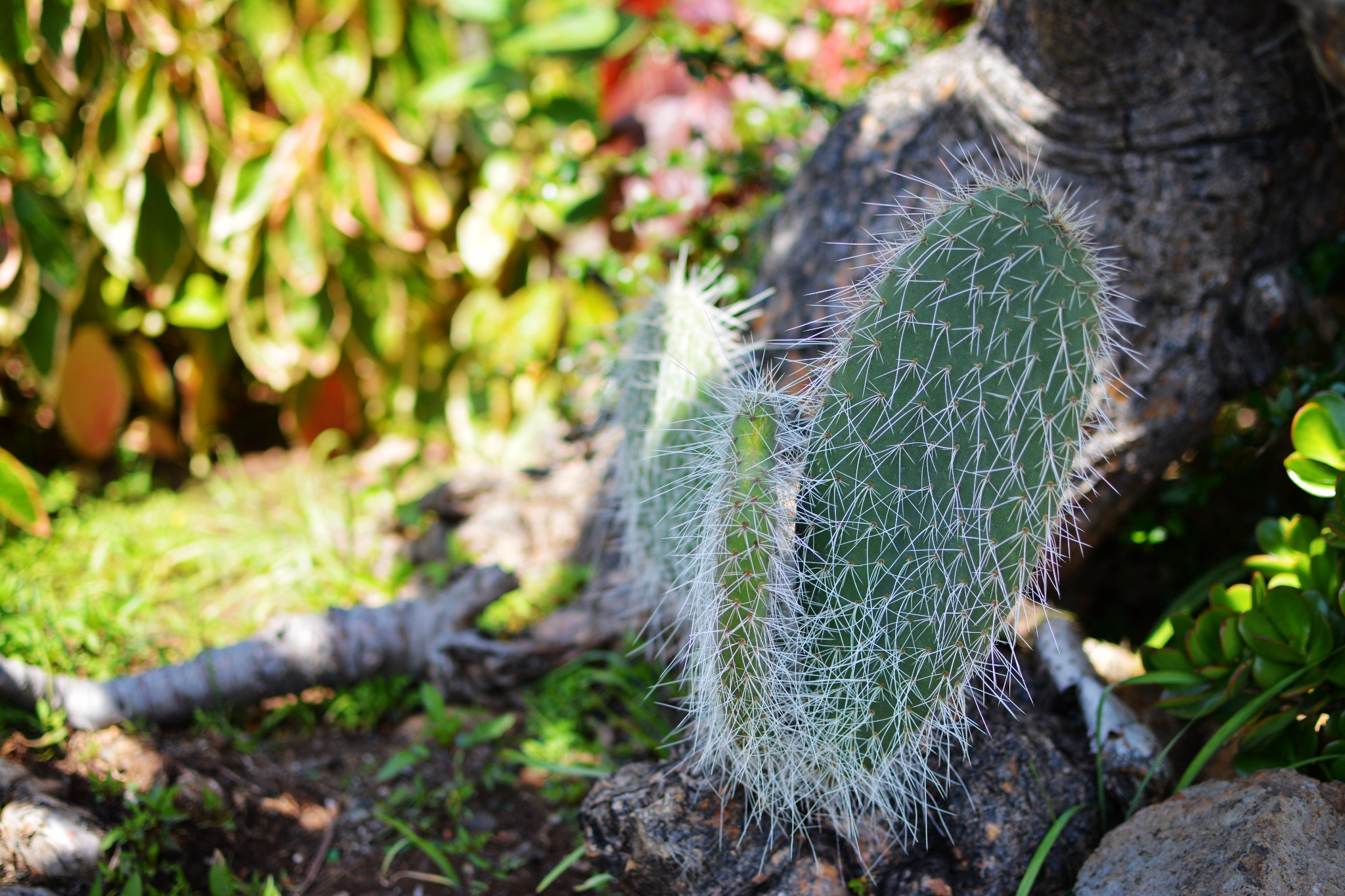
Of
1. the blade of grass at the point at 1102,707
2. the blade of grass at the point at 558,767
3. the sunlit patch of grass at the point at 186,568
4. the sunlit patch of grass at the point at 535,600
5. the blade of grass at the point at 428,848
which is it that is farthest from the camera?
the sunlit patch of grass at the point at 535,600

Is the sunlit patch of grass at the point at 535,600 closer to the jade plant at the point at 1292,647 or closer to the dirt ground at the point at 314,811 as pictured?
the dirt ground at the point at 314,811

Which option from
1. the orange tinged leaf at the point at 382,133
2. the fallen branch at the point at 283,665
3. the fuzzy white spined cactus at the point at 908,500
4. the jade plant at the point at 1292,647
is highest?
the orange tinged leaf at the point at 382,133

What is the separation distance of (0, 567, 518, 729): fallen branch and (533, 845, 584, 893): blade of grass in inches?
26.7

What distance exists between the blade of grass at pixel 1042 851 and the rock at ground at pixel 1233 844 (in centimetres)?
6

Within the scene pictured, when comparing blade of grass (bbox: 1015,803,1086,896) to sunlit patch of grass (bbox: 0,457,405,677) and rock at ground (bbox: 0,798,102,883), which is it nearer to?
rock at ground (bbox: 0,798,102,883)

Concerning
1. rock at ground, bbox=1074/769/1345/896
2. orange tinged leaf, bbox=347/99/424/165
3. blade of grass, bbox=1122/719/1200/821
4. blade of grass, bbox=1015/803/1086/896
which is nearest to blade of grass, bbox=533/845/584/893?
blade of grass, bbox=1015/803/1086/896

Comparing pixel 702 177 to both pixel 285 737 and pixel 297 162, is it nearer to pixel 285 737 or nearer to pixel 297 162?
pixel 297 162

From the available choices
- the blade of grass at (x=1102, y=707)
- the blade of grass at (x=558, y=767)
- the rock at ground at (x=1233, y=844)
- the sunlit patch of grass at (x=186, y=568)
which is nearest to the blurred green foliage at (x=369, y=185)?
the sunlit patch of grass at (x=186, y=568)

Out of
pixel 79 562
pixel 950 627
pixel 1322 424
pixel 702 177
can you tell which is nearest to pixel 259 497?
pixel 79 562

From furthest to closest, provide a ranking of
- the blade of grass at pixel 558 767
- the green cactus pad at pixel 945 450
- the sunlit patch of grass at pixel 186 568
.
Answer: the sunlit patch of grass at pixel 186 568
the blade of grass at pixel 558 767
the green cactus pad at pixel 945 450

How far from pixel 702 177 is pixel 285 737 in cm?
208

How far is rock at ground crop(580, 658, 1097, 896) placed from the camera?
141 cm

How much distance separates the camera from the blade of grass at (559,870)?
5.25 ft

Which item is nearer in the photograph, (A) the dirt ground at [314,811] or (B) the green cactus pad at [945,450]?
(B) the green cactus pad at [945,450]
